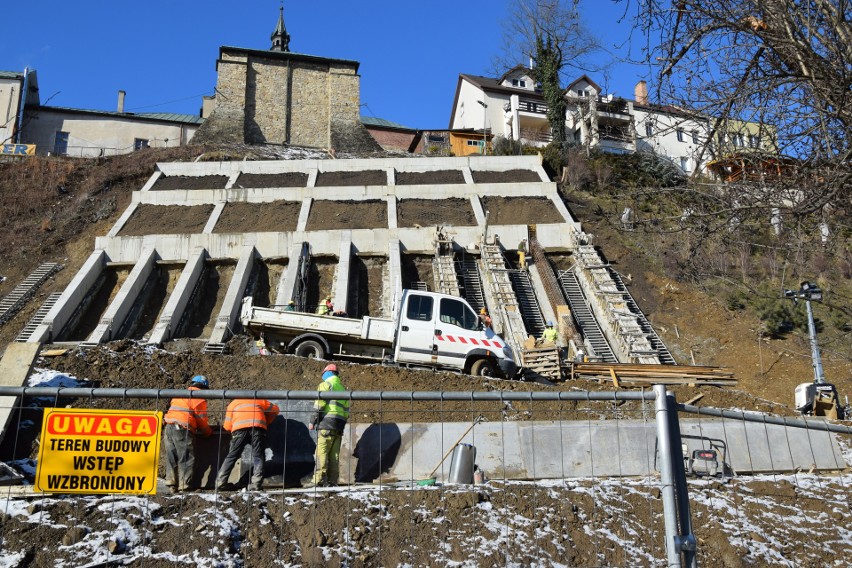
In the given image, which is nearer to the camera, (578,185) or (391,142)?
(578,185)

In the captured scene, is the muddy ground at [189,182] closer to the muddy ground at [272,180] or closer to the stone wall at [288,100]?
the muddy ground at [272,180]

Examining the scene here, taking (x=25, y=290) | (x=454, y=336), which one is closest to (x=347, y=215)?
(x=25, y=290)

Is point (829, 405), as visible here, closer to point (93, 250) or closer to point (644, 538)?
point (644, 538)

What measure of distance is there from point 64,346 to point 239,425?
1125 cm

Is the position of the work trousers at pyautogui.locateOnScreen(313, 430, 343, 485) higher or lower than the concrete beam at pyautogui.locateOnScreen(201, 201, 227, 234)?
lower

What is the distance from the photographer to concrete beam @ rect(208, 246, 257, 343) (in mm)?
18125

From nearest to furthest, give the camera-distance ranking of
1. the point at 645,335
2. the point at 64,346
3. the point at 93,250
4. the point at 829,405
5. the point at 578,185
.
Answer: the point at 829,405
the point at 64,346
the point at 645,335
the point at 93,250
the point at 578,185

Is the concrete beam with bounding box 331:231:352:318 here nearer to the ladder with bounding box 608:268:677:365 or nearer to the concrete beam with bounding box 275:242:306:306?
the concrete beam with bounding box 275:242:306:306

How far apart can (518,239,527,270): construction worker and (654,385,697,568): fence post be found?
18855 millimetres

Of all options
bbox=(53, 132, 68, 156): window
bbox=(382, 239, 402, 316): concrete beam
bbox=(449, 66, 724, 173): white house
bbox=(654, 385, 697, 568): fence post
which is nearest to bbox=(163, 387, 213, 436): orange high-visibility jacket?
bbox=(654, 385, 697, 568): fence post

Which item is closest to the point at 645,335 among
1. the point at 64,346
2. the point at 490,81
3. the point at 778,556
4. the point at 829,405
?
the point at 829,405

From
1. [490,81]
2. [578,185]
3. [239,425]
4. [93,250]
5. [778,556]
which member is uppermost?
[490,81]

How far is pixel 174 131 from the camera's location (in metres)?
45.6

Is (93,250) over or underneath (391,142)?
underneath
